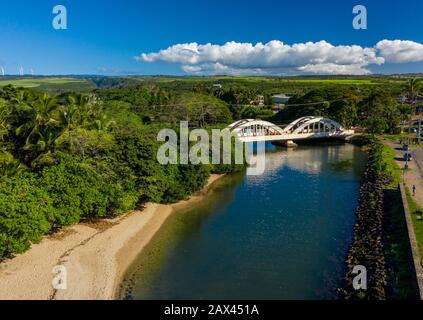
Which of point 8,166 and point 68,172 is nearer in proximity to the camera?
point 68,172

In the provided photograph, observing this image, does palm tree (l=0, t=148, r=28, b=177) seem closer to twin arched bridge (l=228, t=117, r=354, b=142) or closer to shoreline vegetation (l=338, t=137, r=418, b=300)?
shoreline vegetation (l=338, t=137, r=418, b=300)

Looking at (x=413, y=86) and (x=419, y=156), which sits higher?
(x=413, y=86)

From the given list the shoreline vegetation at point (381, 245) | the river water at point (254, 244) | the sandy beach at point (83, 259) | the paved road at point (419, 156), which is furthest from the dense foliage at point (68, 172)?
the paved road at point (419, 156)

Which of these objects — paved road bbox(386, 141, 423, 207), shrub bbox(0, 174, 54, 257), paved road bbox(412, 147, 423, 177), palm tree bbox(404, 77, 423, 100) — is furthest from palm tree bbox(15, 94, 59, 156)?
palm tree bbox(404, 77, 423, 100)

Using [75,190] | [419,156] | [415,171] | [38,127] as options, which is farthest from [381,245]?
[419,156]

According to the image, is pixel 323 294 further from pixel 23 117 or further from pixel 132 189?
pixel 23 117

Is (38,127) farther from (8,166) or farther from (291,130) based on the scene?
(291,130)

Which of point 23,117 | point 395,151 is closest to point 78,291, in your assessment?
point 23,117
